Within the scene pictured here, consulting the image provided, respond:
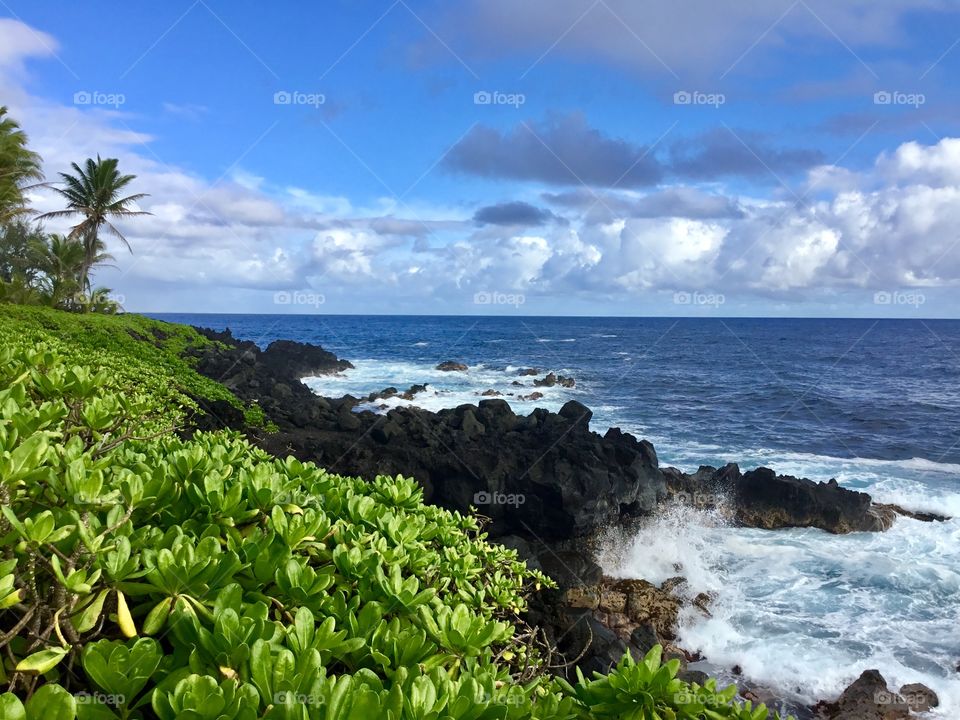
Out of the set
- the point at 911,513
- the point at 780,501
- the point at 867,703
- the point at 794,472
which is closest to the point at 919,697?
the point at 867,703

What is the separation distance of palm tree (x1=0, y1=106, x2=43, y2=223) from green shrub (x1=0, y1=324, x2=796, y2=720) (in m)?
27.5

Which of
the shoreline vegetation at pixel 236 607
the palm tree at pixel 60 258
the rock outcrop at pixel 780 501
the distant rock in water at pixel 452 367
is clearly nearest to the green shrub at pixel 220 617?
the shoreline vegetation at pixel 236 607

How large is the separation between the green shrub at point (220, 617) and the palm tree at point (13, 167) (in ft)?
90.1

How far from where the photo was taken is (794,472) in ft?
70.0

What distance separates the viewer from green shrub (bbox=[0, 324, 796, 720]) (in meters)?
1.42

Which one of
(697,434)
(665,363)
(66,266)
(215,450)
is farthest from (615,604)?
(665,363)

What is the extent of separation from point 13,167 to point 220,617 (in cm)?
3015

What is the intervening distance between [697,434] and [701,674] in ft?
64.0

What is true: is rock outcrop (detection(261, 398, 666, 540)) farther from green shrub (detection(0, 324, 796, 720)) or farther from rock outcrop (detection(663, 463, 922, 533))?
green shrub (detection(0, 324, 796, 720))

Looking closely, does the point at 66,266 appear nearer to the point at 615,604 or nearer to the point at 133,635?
the point at 615,604

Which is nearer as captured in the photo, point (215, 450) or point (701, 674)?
point (215, 450)

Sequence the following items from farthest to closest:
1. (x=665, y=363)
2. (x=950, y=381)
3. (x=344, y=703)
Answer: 1. (x=665, y=363)
2. (x=950, y=381)
3. (x=344, y=703)

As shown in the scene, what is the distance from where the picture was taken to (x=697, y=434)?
86.9 ft

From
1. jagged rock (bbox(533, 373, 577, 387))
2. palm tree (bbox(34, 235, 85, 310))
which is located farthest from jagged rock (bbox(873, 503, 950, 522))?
palm tree (bbox(34, 235, 85, 310))
